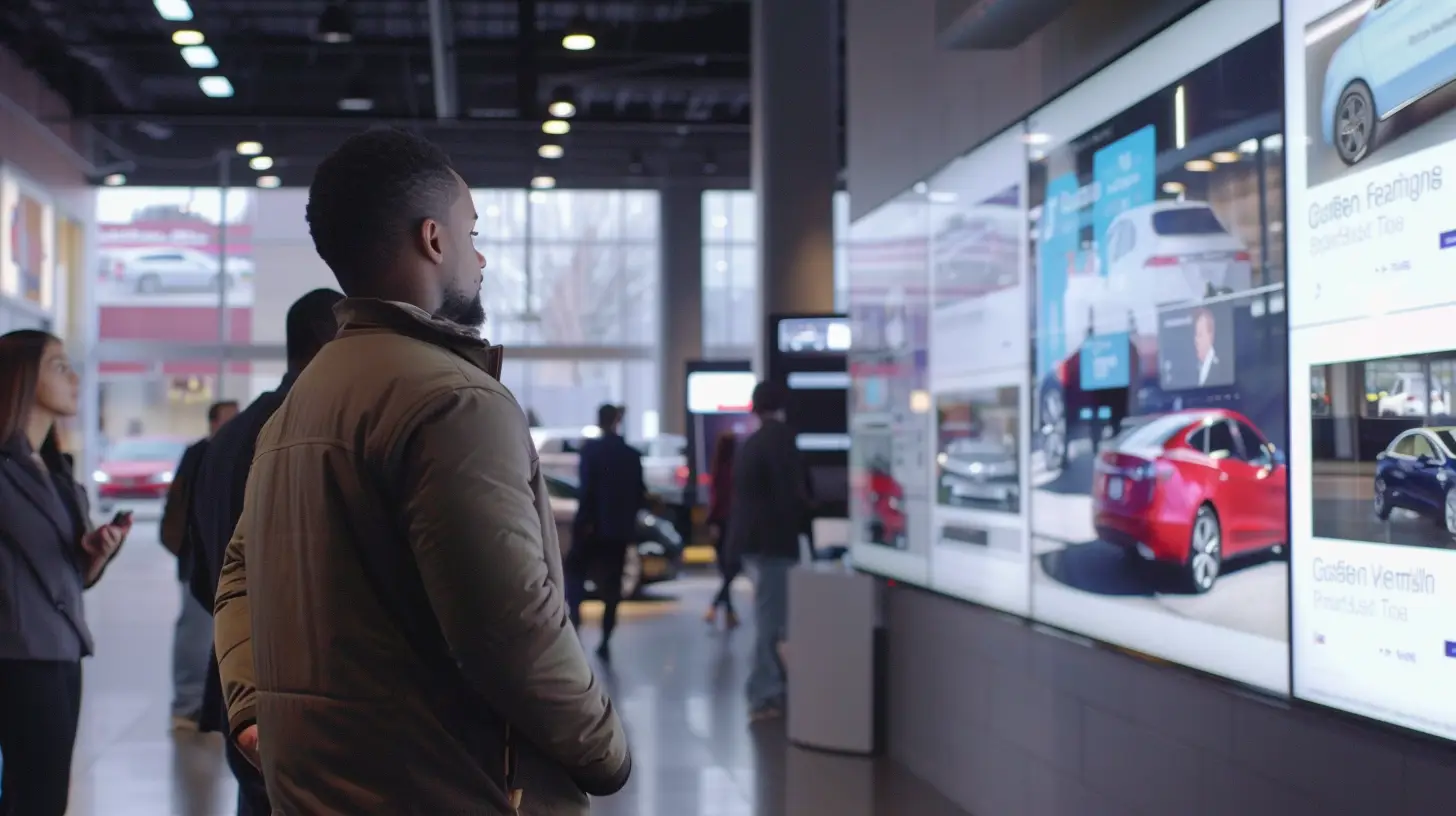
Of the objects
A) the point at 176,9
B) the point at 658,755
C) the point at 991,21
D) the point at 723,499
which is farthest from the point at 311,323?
the point at 176,9

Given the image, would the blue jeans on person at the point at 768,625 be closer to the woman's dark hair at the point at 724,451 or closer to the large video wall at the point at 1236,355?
the large video wall at the point at 1236,355

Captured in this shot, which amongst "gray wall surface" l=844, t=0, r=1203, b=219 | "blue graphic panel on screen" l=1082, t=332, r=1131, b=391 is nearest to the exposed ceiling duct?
"gray wall surface" l=844, t=0, r=1203, b=219

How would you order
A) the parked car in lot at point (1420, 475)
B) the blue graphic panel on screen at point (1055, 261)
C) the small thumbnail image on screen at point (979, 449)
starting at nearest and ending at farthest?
the parked car in lot at point (1420, 475) < the blue graphic panel on screen at point (1055, 261) < the small thumbnail image on screen at point (979, 449)

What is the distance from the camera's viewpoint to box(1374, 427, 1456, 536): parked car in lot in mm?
2645

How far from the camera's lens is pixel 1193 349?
3.67 m

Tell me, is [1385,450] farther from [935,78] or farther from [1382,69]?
[935,78]

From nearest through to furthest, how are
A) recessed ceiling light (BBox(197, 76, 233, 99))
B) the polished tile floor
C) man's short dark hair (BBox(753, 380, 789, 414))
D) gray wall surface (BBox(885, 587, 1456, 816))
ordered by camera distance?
gray wall surface (BBox(885, 587, 1456, 816)), the polished tile floor, man's short dark hair (BBox(753, 380, 789, 414)), recessed ceiling light (BBox(197, 76, 233, 99))

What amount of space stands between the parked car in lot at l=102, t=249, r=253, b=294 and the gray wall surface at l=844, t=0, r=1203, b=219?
60.8 ft

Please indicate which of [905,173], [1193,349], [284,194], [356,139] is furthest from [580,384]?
[356,139]

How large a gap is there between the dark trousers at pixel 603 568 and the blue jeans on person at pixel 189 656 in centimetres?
281

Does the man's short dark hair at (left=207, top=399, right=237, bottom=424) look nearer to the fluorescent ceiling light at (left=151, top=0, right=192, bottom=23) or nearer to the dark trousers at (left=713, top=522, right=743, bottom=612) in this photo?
the dark trousers at (left=713, top=522, right=743, bottom=612)

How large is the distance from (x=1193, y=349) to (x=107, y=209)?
70.8 feet

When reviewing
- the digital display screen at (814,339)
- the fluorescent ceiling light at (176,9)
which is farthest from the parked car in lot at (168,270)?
the digital display screen at (814,339)

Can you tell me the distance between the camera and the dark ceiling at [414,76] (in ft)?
49.9
